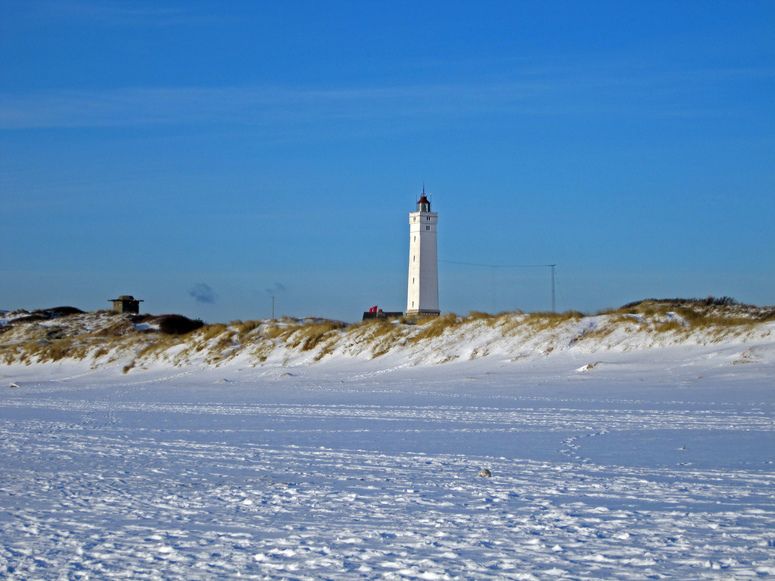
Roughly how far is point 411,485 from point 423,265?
147 ft

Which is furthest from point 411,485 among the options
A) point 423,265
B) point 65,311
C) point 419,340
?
point 65,311

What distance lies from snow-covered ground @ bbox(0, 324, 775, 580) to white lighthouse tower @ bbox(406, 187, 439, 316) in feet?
121

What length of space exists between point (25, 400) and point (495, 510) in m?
13.9

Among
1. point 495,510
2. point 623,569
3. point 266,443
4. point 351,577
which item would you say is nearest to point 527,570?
point 623,569

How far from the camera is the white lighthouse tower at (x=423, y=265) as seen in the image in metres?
50.4

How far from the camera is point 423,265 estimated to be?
167 ft

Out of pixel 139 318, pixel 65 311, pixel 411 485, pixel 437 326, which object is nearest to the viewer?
pixel 411 485

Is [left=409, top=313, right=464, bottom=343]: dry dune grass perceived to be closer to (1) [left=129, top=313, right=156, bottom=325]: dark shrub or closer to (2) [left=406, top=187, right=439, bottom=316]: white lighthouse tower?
(1) [left=129, top=313, right=156, bottom=325]: dark shrub

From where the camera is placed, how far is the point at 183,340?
2666 cm

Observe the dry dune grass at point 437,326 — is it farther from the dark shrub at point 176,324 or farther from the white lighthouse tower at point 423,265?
the white lighthouse tower at point 423,265

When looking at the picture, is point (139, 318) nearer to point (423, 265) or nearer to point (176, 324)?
point (176, 324)

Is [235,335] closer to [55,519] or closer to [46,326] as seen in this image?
[46,326]

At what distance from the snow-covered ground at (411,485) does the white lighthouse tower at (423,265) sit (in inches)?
1449

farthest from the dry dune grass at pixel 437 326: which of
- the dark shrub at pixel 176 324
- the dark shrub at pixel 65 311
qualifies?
the dark shrub at pixel 65 311
